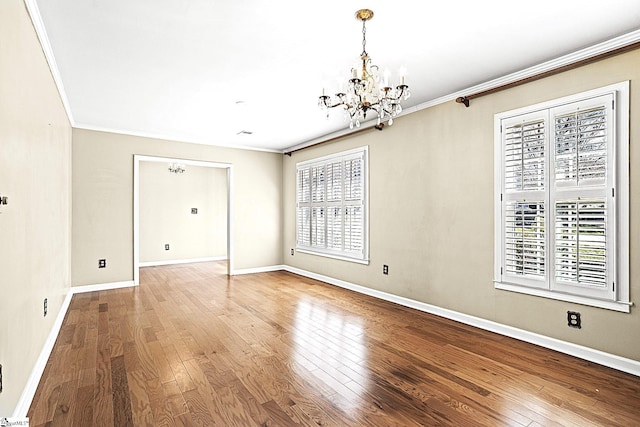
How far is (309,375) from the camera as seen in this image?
2.50 metres

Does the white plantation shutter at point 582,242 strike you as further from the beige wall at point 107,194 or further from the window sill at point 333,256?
the beige wall at point 107,194

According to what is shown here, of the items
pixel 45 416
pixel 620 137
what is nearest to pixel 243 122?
pixel 45 416

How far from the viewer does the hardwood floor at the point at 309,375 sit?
2.01 metres

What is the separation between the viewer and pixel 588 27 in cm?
244

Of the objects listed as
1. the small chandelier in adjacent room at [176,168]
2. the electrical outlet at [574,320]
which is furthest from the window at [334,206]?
the small chandelier in adjacent room at [176,168]

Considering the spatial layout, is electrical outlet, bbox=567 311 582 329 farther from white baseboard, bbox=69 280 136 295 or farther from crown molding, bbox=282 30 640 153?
white baseboard, bbox=69 280 136 295

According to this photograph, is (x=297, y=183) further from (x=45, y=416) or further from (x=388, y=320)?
(x=45, y=416)

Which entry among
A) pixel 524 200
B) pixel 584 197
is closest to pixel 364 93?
pixel 524 200

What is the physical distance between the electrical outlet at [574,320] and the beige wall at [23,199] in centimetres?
393

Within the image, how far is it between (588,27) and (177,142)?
18.8ft

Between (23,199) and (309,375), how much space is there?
227 cm

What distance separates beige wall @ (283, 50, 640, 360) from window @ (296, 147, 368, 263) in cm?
22

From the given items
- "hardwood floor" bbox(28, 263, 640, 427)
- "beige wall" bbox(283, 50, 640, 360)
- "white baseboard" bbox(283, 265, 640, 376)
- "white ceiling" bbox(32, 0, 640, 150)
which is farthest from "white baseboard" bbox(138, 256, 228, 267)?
"white baseboard" bbox(283, 265, 640, 376)

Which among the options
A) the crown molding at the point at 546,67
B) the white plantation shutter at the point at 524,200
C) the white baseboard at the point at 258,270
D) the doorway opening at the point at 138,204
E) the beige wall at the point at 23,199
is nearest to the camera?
the beige wall at the point at 23,199
